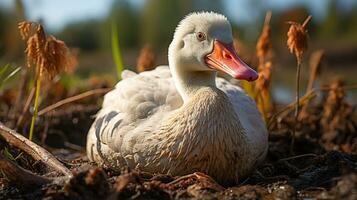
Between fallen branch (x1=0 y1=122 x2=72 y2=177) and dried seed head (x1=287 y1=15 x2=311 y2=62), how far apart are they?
2033mm

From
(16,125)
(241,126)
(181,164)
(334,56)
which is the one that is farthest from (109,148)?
(334,56)

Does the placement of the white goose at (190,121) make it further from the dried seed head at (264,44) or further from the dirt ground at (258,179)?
the dried seed head at (264,44)

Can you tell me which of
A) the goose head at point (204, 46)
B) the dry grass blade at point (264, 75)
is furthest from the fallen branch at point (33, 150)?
the dry grass blade at point (264, 75)

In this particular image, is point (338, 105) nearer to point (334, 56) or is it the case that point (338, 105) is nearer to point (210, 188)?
point (210, 188)

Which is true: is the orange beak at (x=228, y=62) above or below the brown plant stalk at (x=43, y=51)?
below

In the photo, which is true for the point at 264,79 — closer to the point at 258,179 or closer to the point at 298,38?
the point at 298,38

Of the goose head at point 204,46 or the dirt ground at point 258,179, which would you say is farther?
the goose head at point 204,46

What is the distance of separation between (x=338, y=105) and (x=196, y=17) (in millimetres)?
2454

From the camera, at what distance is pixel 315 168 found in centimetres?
436

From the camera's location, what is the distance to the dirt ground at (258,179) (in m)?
3.31

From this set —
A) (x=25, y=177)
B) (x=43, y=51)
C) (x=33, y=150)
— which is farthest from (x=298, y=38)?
(x=25, y=177)

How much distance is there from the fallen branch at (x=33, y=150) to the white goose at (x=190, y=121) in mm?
504

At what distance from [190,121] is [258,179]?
2.20 ft

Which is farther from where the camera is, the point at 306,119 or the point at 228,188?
the point at 306,119
